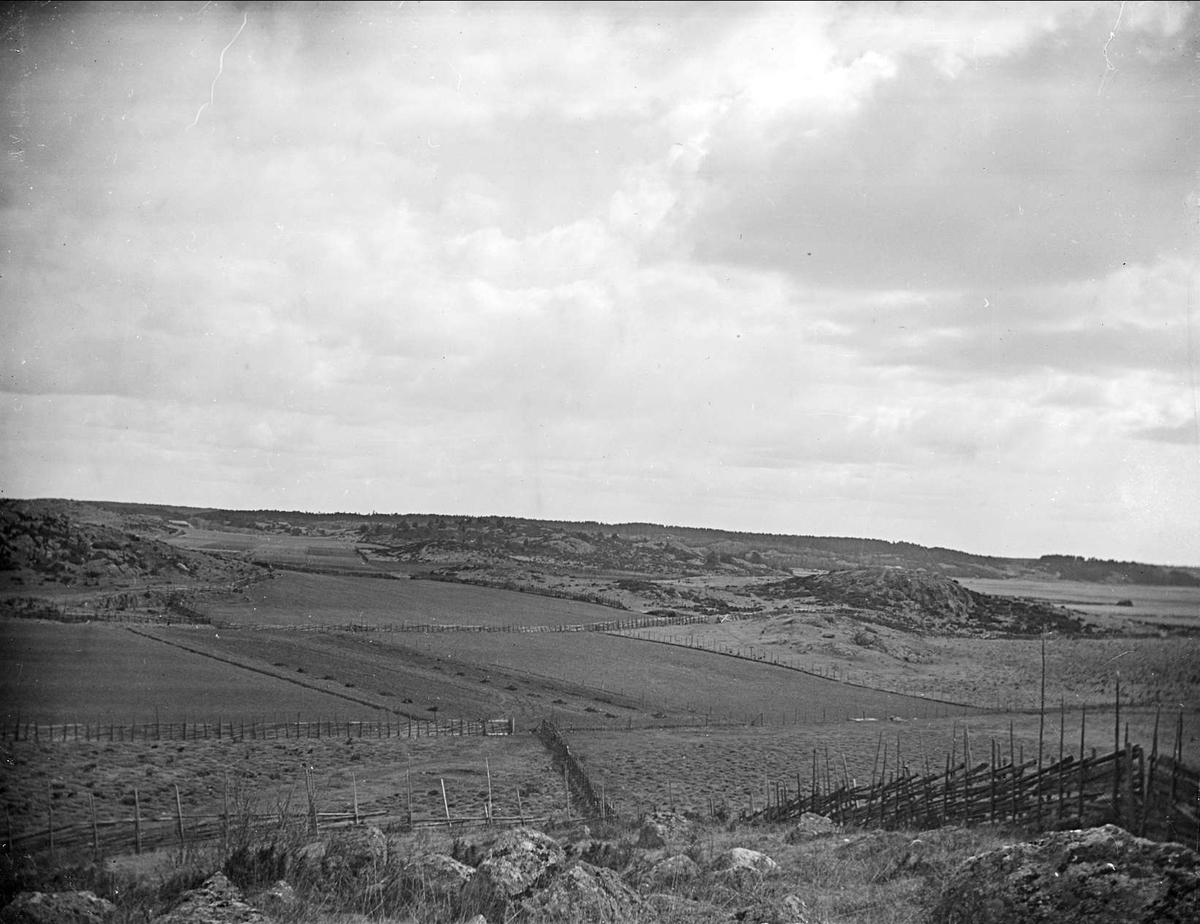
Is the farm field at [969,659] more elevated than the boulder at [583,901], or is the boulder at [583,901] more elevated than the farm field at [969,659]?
the boulder at [583,901]

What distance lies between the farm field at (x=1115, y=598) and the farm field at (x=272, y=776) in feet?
60.5

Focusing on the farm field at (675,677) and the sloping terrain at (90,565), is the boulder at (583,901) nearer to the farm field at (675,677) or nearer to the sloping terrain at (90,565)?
the farm field at (675,677)

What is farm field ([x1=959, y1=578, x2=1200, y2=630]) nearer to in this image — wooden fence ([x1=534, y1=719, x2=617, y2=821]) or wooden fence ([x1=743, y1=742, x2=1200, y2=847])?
wooden fence ([x1=743, y1=742, x2=1200, y2=847])

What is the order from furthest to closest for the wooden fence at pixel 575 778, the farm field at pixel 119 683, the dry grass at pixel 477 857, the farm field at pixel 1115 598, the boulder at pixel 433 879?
the farm field at pixel 119 683, the farm field at pixel 1115 598, the wooden fence at pixel 575 778, the boulder at pixel 433 879, the dry grass at pixel 477 857

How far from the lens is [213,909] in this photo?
22.5ft

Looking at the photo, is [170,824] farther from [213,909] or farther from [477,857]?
[213,909]

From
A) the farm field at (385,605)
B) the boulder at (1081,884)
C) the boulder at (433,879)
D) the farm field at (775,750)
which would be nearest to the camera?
the boulder at (1081,884)

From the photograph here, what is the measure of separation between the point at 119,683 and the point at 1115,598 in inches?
1696

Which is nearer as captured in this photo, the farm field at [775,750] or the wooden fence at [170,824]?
the wooden fence at [170,824]

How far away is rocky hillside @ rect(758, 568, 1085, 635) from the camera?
56.0 m

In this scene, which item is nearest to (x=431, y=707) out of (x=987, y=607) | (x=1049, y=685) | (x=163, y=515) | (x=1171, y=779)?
(x=1049, y=685)

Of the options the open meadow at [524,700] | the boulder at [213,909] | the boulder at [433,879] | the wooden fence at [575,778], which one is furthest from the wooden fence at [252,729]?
the boulder at [213,909]

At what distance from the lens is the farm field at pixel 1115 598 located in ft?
88.4

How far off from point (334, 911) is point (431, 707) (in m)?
31.5
